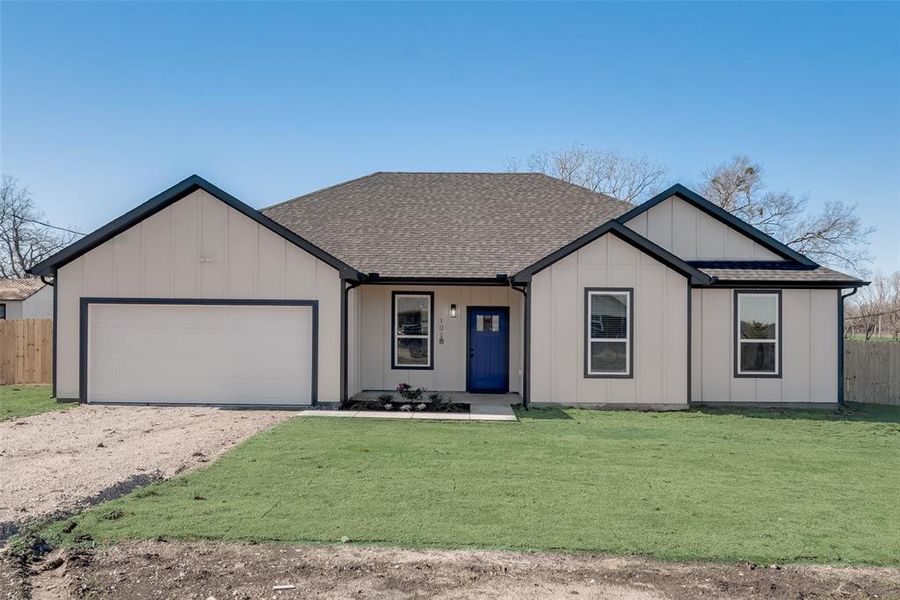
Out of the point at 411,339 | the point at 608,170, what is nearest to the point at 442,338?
the point at 411,339

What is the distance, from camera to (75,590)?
4059 millimetres

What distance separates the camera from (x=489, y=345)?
47.8 ft

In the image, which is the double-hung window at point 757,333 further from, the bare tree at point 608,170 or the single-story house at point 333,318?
the bare tree at point 608,170

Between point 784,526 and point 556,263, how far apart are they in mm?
7498

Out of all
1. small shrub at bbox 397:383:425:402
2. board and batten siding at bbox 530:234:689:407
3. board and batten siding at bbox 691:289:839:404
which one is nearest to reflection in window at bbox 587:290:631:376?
board and batten siding at bbox 530:234:689:407

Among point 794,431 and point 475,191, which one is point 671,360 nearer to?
point 794,431

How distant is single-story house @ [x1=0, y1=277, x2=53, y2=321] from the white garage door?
19702 mm

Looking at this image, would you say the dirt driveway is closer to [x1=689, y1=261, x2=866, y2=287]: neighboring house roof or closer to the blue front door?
the blue front door

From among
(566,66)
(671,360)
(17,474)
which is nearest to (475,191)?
(566,66)

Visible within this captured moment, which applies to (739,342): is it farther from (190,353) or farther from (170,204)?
(170,204)

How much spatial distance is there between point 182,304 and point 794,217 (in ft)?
110

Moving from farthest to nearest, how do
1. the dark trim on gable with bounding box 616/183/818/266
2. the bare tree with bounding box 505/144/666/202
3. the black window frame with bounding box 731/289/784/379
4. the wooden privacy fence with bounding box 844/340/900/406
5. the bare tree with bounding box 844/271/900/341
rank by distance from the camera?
1. the bare tree with bounding box 844/271/900/341
2. the bare tree with bounding box 505/144/666/202
3. the wooden privacy fence with bounding box 844/340/900/406
4. the dark trim on gable with bounding box 616/183/818/266
5. the black window frame with bounding box 731/289/784/379

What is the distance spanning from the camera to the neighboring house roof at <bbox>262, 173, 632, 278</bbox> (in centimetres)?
1402

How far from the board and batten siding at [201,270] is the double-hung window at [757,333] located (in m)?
8.58
